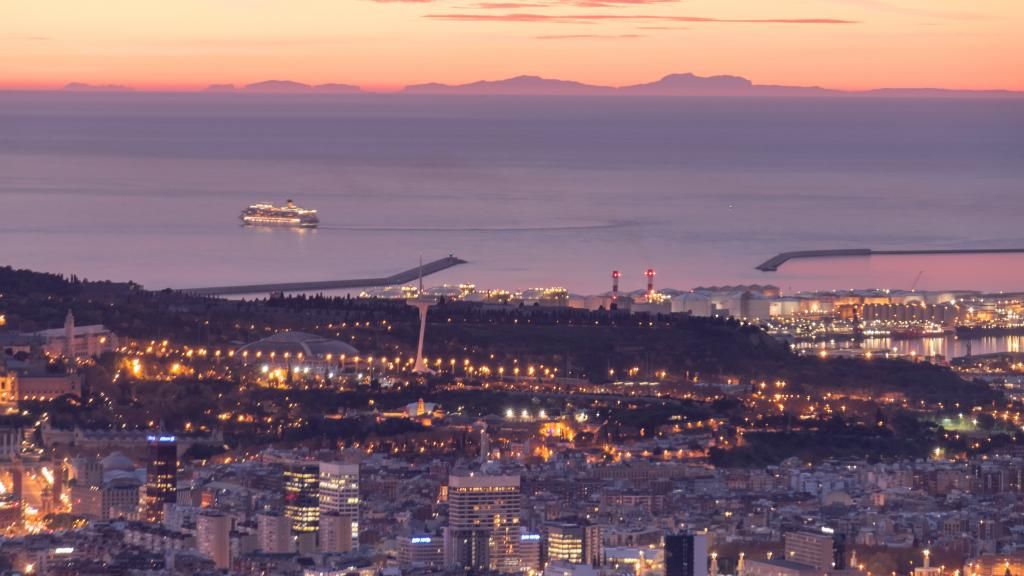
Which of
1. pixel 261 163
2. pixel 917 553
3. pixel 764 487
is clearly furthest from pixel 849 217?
pixel 917 553

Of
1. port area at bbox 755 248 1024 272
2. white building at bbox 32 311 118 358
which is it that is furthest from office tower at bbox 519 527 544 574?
port area at bbox 755 248 1024 272

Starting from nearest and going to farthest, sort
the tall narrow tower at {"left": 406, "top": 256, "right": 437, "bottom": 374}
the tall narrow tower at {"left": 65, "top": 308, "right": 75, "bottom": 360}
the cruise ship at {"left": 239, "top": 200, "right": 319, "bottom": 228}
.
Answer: the tall narrow tower at {"left": 65, "top": 308, "right": 75, "bottom": 360}, the tall narrow tower at {"left": 406, "top": 256, "right": 437, "bottom": 374}, the cruise ship at {"left": 239, "top": 200, "right": 319, "bottom": 228}

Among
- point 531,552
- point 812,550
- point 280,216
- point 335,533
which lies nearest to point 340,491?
point 335,533

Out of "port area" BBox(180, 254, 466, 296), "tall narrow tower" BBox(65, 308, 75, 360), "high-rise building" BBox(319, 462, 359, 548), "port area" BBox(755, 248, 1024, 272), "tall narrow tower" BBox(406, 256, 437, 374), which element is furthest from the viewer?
"port area" BBox(755, 248, 1024, 272)

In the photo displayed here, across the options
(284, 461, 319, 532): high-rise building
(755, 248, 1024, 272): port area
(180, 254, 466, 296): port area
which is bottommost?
(284, 461, 319, 532): high-rise building

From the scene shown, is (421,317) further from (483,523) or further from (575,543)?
(575,543)

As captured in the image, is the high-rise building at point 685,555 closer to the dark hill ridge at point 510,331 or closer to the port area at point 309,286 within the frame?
the dark hill ridge at point 510,331

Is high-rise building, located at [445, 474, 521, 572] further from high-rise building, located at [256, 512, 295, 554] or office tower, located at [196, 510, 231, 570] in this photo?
office tower, located at [196, 510, 231, 570]
